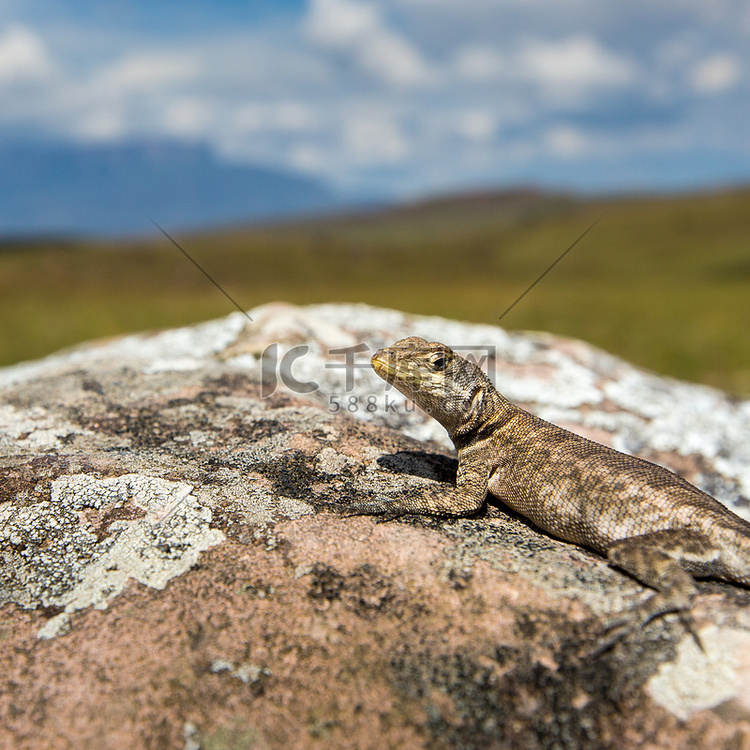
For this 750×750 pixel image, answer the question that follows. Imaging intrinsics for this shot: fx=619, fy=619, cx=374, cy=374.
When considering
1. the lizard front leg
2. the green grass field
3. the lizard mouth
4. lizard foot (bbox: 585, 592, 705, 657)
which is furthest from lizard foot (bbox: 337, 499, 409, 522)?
the green grass field

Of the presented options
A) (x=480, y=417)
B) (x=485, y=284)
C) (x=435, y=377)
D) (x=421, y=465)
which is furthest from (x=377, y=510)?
(x=485, y=284)

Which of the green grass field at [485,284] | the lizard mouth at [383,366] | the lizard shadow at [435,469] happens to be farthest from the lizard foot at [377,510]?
the green grass field at [485,284]

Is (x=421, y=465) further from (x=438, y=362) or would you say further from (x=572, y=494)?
(x=572, y=494)

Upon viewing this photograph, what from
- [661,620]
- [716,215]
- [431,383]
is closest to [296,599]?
[661,620]

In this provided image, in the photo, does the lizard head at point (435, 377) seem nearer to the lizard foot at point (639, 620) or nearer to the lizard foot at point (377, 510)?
the lizard foot at point (377, 510)

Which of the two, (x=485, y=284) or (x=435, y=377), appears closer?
(x=435, y=377)

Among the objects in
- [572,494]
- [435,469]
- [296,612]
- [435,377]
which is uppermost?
[435,377]

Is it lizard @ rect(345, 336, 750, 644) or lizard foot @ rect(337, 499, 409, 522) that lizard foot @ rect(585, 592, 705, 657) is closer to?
lizard @ rect(345, 336, 750, 644)
